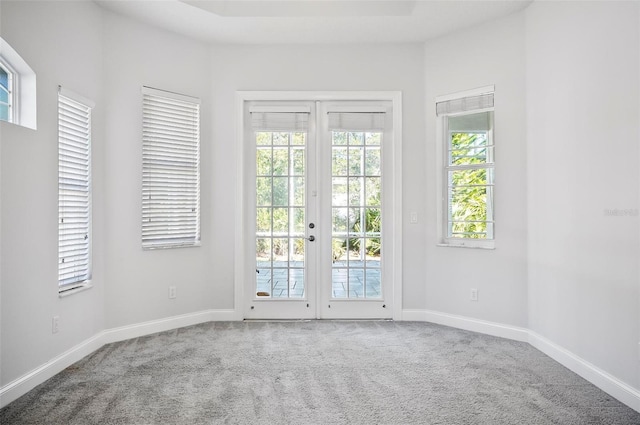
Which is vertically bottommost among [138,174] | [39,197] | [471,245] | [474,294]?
[474,294]

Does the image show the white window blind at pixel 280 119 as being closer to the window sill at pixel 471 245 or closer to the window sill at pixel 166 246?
the window sill at pixel 166 246

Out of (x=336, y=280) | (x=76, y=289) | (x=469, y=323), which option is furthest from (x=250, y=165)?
(x=469, y=323)

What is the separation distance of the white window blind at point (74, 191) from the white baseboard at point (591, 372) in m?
3.88

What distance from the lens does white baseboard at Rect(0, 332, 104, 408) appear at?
2574 mm

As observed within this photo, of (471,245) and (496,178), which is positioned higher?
(496,178)

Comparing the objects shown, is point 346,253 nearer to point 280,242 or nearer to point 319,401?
point 280,242

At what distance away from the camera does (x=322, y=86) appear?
4.50 meters

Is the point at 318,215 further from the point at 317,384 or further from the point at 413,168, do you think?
the point at 317,384

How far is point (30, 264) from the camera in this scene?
2812 mm

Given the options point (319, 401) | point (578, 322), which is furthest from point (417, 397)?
point (578, 322)

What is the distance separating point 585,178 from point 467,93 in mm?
1577

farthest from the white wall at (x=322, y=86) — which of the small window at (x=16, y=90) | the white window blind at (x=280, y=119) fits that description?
the small window at (x=16, y=90)

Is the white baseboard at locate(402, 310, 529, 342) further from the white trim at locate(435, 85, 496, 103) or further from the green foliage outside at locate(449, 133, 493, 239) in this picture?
the white trim at locate(435, 85, 496, 103)

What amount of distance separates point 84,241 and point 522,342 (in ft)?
12.8
